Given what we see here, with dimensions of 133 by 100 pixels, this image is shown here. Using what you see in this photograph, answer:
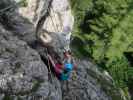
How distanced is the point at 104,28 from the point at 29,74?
7794 mm

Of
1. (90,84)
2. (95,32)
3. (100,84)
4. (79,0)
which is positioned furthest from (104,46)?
(90,84)

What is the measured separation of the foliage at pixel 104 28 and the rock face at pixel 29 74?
364cm

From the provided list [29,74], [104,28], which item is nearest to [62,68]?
[29,74]

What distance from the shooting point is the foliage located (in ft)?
49.3

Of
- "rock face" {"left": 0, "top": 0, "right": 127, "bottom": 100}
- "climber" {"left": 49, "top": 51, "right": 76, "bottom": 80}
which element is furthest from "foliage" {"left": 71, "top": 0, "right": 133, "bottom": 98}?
"climber" {"left": 49, "top": 51, "right": 76, "bottom": 80}

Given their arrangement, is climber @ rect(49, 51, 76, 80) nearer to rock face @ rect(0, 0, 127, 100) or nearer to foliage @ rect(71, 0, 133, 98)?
rock face @ rect(0, 0, 127, 100)

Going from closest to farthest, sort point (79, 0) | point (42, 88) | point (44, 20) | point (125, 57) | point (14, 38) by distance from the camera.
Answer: point (42, 88), point (14, 38), point (44, 20), point (79, 0), point (125, 57)

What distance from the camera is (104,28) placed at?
50.3ft

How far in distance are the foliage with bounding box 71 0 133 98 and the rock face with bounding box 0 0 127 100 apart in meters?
3.64

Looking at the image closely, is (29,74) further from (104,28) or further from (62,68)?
(104,28)

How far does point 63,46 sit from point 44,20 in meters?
1.83

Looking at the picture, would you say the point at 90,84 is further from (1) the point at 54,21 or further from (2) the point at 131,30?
(2) the point at 131,30

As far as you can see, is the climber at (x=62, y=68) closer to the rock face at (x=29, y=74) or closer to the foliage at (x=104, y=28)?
the rock face at (x=29, y=74)

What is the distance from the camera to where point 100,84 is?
12.0m
